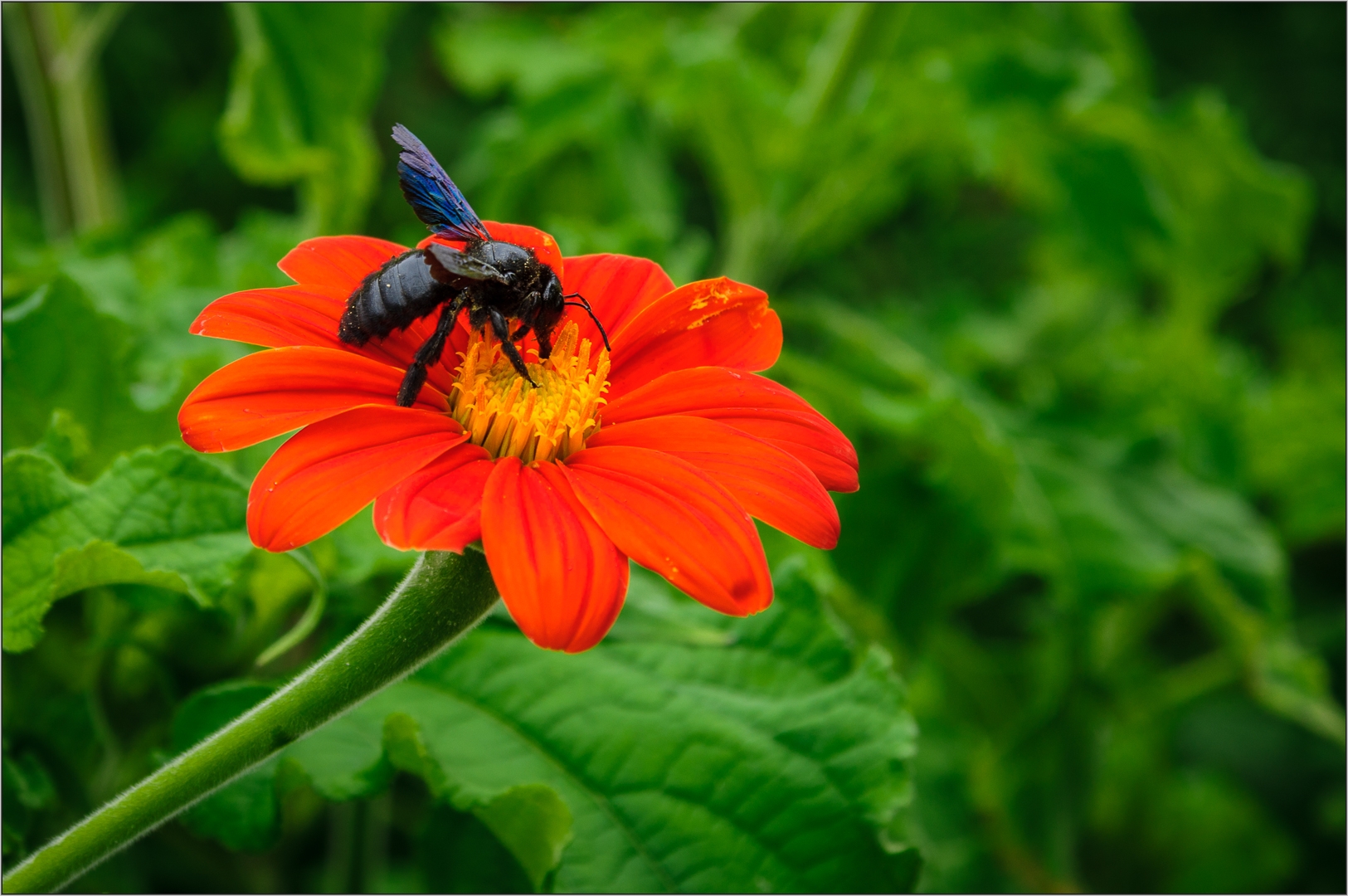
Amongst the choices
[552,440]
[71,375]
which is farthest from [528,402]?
[71,375]

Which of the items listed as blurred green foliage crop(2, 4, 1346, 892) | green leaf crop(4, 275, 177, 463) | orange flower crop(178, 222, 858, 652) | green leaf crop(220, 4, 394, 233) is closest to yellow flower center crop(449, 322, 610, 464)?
orange flower crop(178, 222, 858, 652)

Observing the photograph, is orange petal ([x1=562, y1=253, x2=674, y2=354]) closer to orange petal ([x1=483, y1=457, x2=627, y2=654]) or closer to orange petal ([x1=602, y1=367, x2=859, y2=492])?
orange petal ([x1=602, y1=367, x2=859, y2=492])

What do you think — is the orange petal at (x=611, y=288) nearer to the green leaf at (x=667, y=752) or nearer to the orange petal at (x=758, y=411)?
the orange petal at (x=758, y=411)

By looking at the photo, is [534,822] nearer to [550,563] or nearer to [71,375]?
[550,563]

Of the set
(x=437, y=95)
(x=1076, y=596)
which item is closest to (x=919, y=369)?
(x=1076, y=596)

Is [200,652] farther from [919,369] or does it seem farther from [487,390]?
[919,369]

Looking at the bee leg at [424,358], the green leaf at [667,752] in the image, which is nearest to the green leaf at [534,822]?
the green leaf at [667,752]
